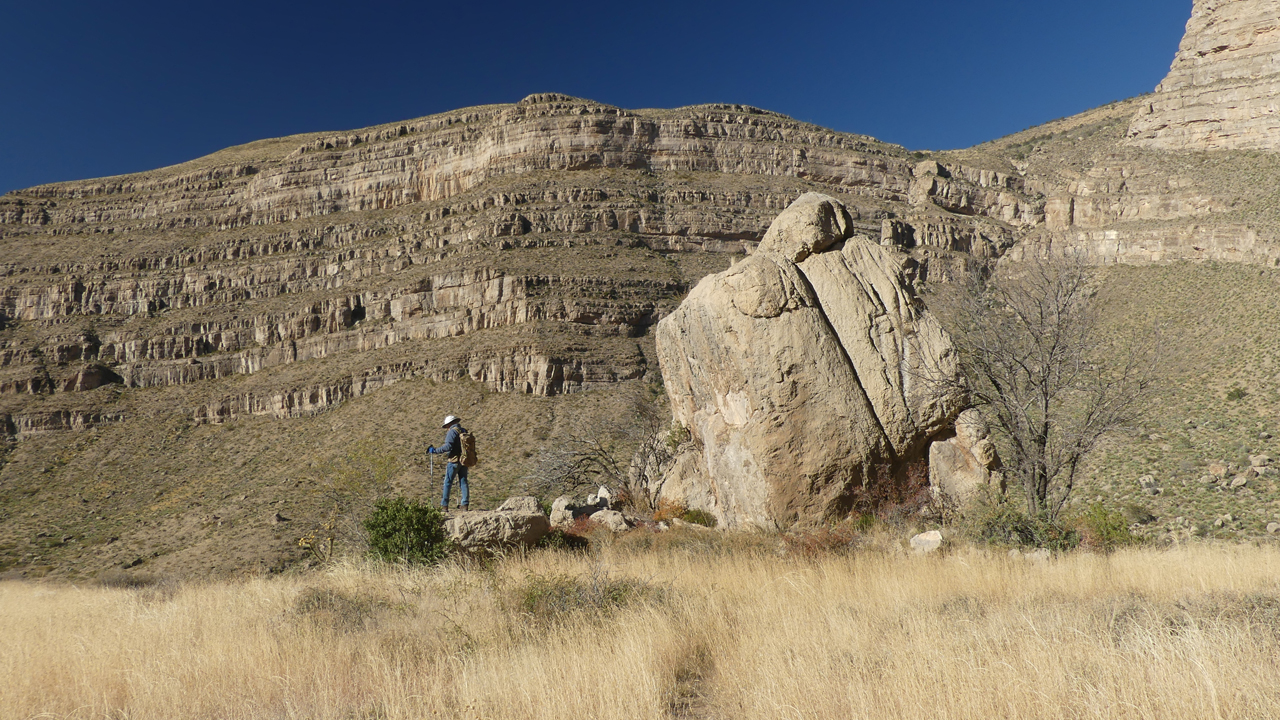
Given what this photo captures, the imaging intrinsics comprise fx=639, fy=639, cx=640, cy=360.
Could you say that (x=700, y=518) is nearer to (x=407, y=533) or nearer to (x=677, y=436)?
(x=677, y=436)

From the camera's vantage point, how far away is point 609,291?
2349 inches

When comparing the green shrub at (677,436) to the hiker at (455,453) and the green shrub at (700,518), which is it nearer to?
the green shrub at (700,518)

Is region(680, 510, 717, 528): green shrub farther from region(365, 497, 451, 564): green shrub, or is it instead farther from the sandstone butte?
the sandstone butte

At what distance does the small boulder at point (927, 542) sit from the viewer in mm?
9656

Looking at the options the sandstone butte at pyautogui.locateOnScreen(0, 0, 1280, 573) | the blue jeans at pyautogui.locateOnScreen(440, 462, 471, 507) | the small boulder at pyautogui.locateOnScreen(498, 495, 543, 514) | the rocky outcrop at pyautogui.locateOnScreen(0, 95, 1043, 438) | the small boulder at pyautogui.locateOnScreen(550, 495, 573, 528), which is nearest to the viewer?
the small boulder at pyautogui.locateOnScreen(498, 495, 543, 514)

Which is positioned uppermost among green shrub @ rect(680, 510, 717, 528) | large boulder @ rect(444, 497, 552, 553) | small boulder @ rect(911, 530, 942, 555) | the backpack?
the backpack

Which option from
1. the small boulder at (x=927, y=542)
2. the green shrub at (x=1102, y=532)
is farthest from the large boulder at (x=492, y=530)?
the green shrub at (x=1102, y=532)

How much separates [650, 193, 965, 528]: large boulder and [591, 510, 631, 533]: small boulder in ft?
6.32

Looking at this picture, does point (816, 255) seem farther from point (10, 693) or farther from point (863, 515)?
point (10, 693)

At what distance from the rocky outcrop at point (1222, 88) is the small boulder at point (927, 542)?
72537 millimetres

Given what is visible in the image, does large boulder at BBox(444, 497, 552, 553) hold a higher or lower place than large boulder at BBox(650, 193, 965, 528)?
lower

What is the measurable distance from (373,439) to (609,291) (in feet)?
80.5

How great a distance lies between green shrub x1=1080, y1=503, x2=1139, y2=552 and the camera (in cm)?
1070

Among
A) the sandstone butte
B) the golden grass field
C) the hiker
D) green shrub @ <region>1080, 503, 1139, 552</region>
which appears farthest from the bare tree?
the sandstone butte
